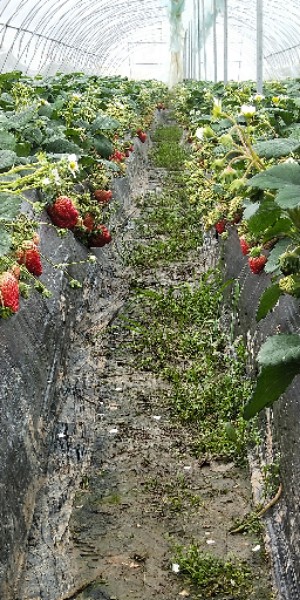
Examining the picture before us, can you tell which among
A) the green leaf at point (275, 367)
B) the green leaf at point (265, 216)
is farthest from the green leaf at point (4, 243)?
the green leaf at point (275, 367)

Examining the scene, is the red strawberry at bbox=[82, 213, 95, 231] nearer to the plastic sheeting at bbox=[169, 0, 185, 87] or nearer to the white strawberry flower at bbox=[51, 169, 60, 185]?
the white strawberry flower at bbox=[51, 169, 60, 185]

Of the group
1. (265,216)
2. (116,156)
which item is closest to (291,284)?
(265,216)

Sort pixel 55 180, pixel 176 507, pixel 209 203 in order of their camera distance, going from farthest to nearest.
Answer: pixel 209 203 < pixel 176 507 < pixel 55 180

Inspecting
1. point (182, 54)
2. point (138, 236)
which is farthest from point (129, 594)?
point (182, 54)

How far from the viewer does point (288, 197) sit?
7.15ft

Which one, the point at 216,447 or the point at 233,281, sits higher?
the point at 233,281

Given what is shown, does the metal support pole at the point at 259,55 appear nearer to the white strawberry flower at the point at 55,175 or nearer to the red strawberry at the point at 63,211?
the red strawberry at the point at 63,211

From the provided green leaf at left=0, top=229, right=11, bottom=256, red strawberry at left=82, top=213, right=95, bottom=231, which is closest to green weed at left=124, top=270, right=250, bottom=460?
red strawberry at left=82, top=213, right=95, bottom=231

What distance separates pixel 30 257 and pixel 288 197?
5.04 ft

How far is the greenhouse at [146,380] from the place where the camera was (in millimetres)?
2744

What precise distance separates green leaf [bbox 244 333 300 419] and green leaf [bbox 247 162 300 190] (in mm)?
579

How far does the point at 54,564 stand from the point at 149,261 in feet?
13.5

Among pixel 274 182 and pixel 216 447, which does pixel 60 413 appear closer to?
pixel 216 447

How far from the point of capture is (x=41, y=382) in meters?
3.53
